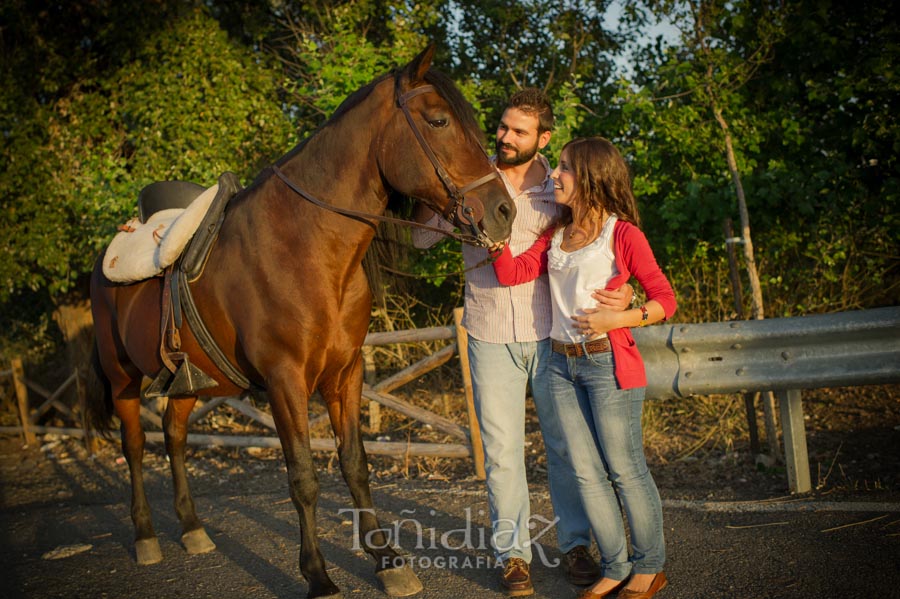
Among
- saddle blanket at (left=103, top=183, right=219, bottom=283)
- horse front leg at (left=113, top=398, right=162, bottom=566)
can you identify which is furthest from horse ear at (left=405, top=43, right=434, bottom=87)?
horse front leg at (left=113, top=398, right=162, bottom=566)

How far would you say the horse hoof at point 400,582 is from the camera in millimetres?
3332

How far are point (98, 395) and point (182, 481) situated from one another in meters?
1.14

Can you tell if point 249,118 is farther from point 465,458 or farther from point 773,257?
point 773,257

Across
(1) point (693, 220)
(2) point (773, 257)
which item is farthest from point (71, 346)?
(2) point (773, 257)

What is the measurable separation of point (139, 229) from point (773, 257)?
17.8 feet

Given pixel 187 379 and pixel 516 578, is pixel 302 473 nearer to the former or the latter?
pixel 187 379

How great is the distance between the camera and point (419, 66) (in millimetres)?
3100

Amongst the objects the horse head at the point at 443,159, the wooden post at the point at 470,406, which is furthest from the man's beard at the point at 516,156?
the wooden post at the point at 470,406

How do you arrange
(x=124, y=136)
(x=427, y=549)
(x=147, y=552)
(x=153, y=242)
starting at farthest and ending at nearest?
(x=124, y=136)
(x=147, y=552)
(x=153, y=242)
(x=427, y=549)

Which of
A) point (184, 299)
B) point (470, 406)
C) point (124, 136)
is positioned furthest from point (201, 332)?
point (124, 136)

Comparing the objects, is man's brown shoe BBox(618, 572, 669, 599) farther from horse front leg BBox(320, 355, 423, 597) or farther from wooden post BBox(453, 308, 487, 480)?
wooden post BBox(453, 308, 487, 480)

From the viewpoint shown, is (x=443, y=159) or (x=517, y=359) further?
(x=517, y=359)

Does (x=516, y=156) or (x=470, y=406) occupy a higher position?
(x=516, y=156)

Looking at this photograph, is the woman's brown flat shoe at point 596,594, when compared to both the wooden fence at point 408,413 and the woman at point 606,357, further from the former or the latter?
the wooden fence at point 408,413
